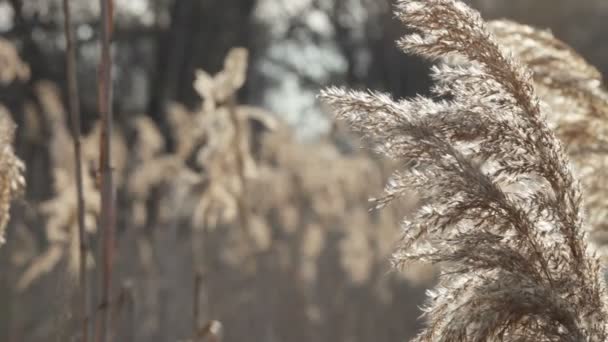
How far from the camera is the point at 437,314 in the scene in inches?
59.4

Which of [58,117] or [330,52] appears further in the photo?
[330,52]

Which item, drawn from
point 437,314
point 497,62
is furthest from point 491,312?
point 497,62

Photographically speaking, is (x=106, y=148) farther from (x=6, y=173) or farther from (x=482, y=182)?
(x=482, y=182)

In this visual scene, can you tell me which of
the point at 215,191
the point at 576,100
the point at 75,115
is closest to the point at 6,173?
the point at 75,115

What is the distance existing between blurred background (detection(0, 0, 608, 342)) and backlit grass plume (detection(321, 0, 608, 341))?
0.75 m

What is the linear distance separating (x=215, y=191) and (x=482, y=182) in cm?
207

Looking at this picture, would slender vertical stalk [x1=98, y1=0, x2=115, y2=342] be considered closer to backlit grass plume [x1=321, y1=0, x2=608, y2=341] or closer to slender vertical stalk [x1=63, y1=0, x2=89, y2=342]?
slender vertical stalk [x1=63, y1=0, x2=89, y2=342]

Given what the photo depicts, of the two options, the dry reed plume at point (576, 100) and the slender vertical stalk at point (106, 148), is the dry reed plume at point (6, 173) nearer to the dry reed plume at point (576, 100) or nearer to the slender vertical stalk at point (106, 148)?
the slender vertical stalk at point (106, 148)

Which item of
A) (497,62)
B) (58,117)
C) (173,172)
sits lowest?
(497,62)

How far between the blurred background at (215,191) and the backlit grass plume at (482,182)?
75 cm

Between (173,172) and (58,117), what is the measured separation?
74 centimetres

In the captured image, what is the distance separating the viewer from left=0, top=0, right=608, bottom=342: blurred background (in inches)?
135

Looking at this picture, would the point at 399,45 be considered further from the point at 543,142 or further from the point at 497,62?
the point at 543,142

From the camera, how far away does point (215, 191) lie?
3.44 metres
